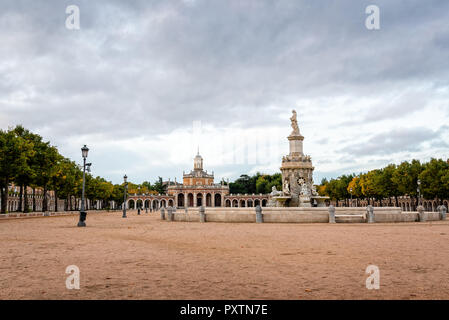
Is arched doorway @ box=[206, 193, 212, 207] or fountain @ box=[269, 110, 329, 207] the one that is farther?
arched doorway @ box=[206, 193, 212, 207]

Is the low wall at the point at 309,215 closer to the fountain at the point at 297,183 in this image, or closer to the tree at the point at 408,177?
the fountain at the point at 297,183

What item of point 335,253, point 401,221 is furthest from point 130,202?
point 335,253

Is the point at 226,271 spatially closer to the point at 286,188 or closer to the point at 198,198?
the point at 286,188

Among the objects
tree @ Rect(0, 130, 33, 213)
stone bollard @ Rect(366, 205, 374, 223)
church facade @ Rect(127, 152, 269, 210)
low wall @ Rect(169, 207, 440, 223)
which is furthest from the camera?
church facade @ Rect(127, 152, 269, 210)

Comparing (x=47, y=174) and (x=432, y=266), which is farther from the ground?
(x=47, y=174)

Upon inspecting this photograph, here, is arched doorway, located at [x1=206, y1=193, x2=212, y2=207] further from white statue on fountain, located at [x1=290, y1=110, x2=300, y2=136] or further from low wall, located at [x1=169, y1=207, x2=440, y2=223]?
low wall, located at [x1=169, y1=207, x2=440, y2=223]

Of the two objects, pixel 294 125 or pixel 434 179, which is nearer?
pixel 294 125

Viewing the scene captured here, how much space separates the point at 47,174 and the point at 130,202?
343 feet

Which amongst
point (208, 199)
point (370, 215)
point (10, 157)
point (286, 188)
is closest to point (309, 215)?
point (370, 215)

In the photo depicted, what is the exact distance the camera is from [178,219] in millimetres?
34344

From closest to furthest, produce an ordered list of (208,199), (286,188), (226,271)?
1. (226,271)
2. (286,188)
3. (208,199)

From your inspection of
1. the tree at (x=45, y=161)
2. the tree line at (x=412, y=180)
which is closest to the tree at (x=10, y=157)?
the tree at (x=45, y=161)

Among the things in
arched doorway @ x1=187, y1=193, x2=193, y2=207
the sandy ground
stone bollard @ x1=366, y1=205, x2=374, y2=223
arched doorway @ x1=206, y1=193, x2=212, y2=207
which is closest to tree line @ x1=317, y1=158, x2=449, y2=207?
stone bollard @ x1=366, y1=205, x2=374, y2=223
